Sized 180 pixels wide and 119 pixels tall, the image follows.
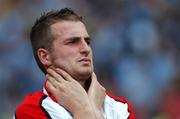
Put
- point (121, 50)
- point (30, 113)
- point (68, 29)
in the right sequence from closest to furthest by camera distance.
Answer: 1. point (30, 113)
2. point (68, 29)
3. point (121, 50)

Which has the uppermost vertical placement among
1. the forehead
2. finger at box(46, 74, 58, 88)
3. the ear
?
the forehead

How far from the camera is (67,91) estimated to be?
287 centimetres

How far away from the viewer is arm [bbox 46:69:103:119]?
2805 millimetres

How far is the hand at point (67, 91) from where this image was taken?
284 centimetres

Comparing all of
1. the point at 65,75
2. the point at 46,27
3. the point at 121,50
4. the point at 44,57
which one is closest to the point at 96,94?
the point at 65,75

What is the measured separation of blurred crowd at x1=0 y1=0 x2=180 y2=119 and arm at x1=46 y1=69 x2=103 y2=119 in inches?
107

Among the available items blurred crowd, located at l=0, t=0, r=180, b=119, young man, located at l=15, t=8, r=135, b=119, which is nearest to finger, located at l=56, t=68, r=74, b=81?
young man, located at l=15, t=8, r=135, b=119

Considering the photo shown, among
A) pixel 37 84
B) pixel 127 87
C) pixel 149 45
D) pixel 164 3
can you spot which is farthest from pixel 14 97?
pixel 164 3

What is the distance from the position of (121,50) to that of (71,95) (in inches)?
124

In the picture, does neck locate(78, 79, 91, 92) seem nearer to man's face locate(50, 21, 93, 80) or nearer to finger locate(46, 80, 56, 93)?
man's face locate(50, 21, 93, 80)

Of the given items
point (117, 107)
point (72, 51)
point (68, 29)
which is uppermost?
point (68, 29)

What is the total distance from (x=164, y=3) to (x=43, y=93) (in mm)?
3612

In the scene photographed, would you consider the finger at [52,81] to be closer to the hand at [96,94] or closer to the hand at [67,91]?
the hand at [67,91]

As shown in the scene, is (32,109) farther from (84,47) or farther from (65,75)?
(84,47)
